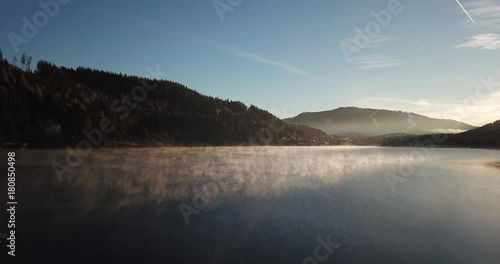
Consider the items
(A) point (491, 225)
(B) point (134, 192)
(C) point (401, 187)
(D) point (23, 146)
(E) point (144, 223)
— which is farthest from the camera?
(D) point (23, 146)

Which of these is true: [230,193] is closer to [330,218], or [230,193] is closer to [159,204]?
[159,204]

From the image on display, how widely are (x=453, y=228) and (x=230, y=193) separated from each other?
91.1ft

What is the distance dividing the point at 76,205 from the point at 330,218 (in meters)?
27.6

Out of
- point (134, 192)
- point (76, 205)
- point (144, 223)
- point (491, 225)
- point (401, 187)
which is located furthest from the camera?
point (401, 187)

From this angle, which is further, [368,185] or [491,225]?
[368,185]

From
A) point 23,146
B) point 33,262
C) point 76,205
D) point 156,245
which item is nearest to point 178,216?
point 156,245

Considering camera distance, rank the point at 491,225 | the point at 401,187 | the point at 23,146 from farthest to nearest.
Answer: the point at 23,146, the point at 401,187, the point at 491,225

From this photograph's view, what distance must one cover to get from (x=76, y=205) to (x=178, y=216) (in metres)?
12.3

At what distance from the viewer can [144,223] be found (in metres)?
32.7

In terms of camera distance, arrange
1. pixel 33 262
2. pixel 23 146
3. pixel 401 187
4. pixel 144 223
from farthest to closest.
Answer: pixel 23 146, pixel 401 187, pixel 144 223, pixel 33 262

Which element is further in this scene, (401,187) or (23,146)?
(23,146)

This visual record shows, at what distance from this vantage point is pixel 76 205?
3909 centimetres

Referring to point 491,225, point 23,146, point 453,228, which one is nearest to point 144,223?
point 453,228

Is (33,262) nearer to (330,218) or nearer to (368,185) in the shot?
(330,218)
